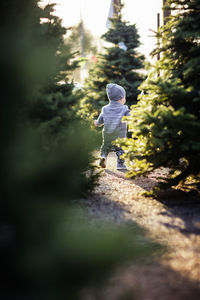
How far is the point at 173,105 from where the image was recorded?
3.86 m

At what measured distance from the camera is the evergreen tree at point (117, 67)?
1266 centimetres

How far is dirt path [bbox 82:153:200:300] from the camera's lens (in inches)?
81.4

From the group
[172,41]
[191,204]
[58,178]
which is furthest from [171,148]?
[58,178]

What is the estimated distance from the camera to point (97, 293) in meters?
1.09

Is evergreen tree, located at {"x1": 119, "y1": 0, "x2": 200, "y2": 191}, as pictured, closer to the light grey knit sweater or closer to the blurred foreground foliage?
the blurred foreground foliage

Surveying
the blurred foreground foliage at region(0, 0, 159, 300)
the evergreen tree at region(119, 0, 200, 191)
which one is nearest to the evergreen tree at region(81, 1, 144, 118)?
the evergreen tree at region(119, 0, 200, 191)

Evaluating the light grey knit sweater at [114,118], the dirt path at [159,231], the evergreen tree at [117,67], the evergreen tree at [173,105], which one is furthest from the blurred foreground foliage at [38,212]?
the evergreen tree at [117,67]

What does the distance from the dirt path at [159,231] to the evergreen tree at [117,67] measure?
760 centimetres

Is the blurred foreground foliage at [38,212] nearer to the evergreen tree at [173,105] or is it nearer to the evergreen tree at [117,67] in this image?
the evergreen tree at [173,105]

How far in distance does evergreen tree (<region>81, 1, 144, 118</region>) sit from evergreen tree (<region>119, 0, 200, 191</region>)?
8.34 meters

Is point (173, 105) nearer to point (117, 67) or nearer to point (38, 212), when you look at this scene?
point (38, 212)

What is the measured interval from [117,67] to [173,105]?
9614 millimetres

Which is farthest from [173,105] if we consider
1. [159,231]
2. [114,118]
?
[114,118]

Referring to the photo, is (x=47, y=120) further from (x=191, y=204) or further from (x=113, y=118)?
(x=113, y=118)
